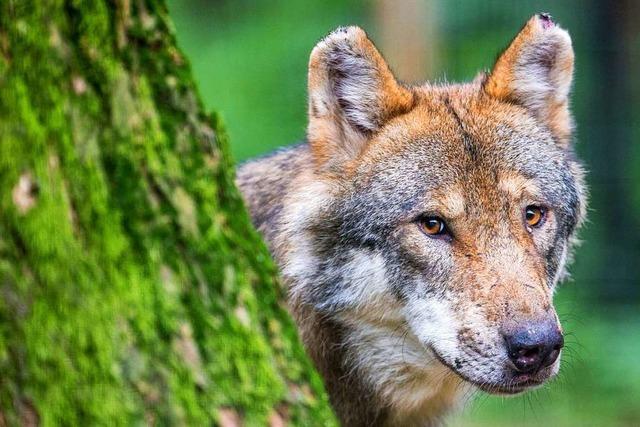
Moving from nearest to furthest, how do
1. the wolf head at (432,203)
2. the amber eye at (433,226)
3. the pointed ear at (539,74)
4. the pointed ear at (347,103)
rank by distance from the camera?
the wolf head at (432,203)
the amber eye at (433,226)
the pointed ear at (347,103)
the pointed ear at (539,74)

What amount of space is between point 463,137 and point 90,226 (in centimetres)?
244

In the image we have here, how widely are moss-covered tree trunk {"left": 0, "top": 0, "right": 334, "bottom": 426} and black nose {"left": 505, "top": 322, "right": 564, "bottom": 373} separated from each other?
1.32 meters

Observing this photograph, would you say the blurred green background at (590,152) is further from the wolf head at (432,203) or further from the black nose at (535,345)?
the black nose at (535,345)

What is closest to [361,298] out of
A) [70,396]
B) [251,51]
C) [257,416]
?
[257,416]

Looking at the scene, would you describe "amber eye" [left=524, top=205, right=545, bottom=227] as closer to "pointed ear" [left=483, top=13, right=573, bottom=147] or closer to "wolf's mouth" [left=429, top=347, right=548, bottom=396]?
"pointed ear" [left=483, top=13, right=573, bottom=147]

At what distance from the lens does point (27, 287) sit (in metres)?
2.34

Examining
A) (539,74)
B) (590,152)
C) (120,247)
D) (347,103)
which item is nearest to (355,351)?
(347,103)

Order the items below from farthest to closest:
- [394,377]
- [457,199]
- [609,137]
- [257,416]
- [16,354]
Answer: [609,137]
[394,377]
[457,199]
[257,416]
[16,354]

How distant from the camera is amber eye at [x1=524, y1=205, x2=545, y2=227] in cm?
438

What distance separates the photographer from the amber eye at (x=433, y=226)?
169 inches

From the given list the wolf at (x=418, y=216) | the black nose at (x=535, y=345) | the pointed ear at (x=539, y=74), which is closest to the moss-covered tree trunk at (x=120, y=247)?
the black nose at (x=535, y=345)

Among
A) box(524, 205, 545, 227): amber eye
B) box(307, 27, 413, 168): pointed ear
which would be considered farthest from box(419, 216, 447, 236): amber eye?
box(307, 27, 413, 168): pointed ear

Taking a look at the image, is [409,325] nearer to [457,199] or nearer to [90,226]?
[457,199]

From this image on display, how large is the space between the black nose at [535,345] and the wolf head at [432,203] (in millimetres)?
94
